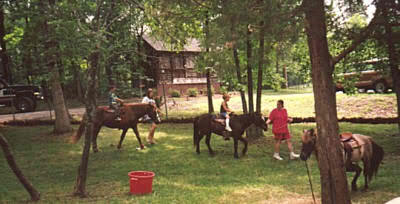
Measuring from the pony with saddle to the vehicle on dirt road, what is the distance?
16254 millimetres

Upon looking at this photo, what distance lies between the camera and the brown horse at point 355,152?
708 cm

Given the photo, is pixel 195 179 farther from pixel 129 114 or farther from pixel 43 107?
pixel 43 107

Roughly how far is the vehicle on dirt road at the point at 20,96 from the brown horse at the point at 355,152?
20.9 meters

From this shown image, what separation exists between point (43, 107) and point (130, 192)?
2230cm

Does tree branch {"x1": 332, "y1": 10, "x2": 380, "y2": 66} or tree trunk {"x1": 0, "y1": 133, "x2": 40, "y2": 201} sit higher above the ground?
tree branch {"x1": 332, "y1": 10, "x2": 380, "y2": 66}

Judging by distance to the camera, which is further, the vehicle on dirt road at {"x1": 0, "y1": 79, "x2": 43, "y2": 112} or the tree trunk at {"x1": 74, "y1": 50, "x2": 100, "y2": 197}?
the vehicle on dirt road at {"x1": 0, "y1": 79, "x2": 43, "y2": 112}

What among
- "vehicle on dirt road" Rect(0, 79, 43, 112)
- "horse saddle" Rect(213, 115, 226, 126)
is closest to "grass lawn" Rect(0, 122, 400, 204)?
"horse saddle" Rect(213, 115, 226, 126)

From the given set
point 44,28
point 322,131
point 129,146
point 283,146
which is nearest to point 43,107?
point 44,28

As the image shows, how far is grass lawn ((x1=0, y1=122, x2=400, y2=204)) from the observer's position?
710 centimetres

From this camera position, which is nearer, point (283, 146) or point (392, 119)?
point (283, 146)

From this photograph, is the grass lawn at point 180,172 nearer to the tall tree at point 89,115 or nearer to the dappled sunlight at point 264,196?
the dappled sunlight at point 264,196

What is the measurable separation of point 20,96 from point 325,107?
894 inches

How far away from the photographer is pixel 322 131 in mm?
5637

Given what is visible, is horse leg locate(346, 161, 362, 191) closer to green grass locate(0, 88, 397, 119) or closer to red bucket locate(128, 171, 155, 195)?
red bucket locate(128, 171, 155, 195)
